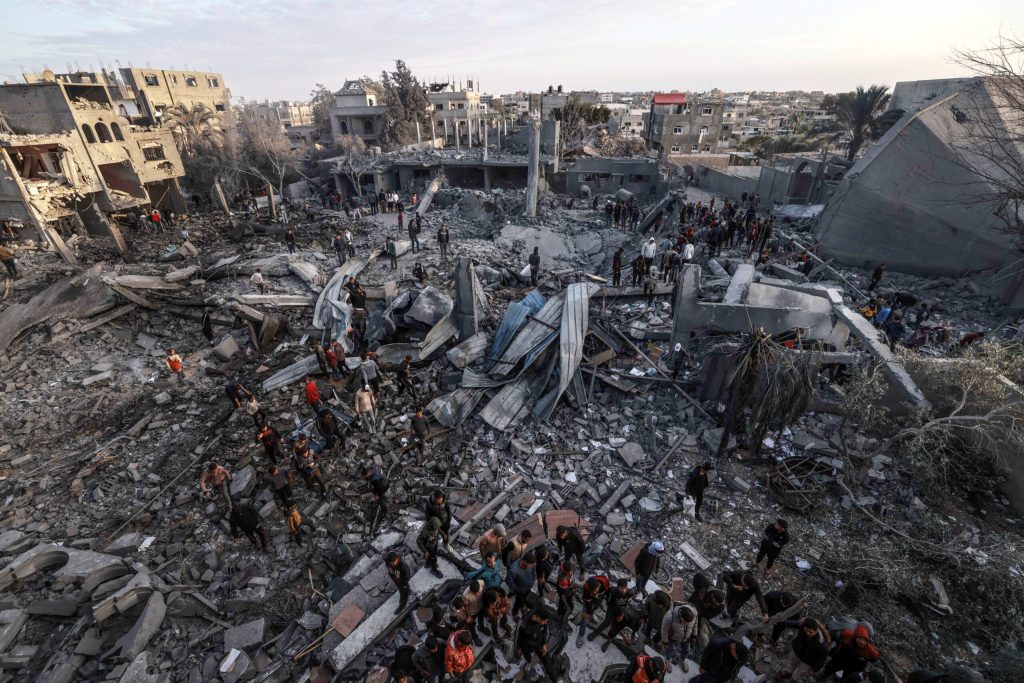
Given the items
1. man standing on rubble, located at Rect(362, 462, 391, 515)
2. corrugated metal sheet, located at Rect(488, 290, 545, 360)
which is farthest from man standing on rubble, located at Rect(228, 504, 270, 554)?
corrugated metal sheet, located at Rect(488, 290, 545, 360)

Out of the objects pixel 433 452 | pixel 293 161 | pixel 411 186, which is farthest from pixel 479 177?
pixel 433 452

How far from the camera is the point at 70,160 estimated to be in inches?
805

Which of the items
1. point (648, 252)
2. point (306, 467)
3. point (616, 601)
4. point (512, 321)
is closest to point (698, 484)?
point (616, 601)

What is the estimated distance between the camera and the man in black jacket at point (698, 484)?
6.16 meters

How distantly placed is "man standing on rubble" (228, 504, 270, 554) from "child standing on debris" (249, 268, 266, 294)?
8883 millimetres

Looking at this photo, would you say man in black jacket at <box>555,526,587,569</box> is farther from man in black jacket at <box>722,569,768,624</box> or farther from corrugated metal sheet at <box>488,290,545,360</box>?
corrugated metal sheet at <box>488,290,545,360</box>

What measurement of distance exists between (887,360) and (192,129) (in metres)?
43.2

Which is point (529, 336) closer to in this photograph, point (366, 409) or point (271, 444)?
point (366, 409)

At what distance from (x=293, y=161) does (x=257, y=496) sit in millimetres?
33518

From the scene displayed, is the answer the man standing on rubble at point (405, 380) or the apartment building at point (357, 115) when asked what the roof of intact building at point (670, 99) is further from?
the man standing on rubble at point (405, 380)

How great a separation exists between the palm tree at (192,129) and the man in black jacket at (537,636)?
3798 centimetres

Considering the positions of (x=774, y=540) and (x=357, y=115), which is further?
(x=357, y=115)

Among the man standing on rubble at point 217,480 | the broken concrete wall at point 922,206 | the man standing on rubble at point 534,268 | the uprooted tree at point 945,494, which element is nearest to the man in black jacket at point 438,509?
the man standing on rubble at point 217,480

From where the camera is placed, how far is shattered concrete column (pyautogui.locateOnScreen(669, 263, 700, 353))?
914 centimetres
